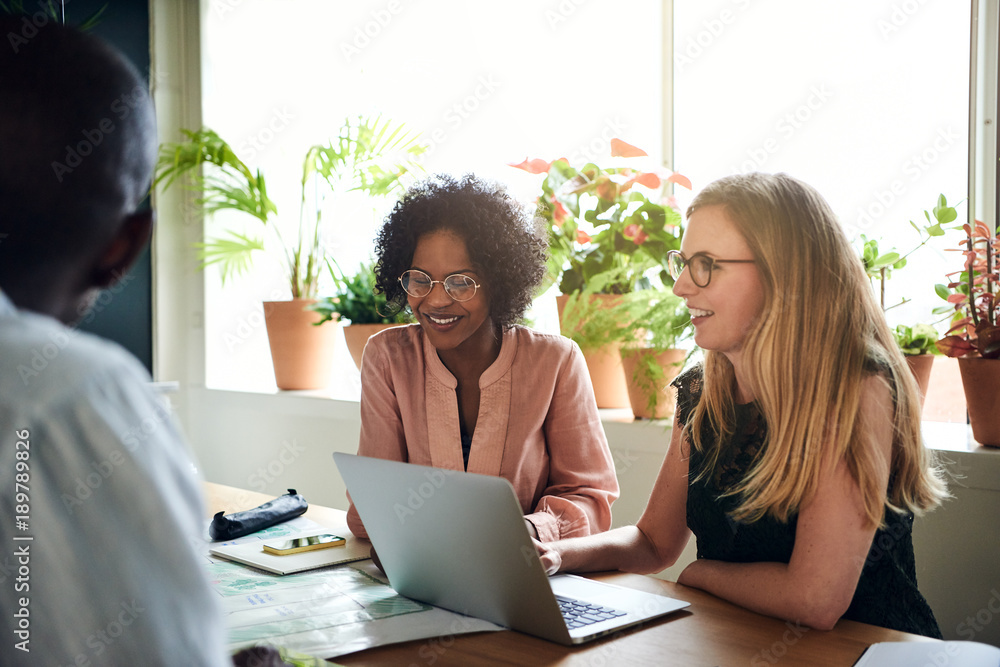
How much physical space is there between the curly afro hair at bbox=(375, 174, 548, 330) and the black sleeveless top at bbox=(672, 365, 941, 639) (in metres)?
0.64

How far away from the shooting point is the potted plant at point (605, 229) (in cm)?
238

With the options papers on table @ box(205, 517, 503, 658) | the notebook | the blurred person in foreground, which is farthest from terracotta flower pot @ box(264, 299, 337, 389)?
the blurred person in foreground

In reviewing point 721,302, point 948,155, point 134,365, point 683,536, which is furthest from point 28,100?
point 948,155

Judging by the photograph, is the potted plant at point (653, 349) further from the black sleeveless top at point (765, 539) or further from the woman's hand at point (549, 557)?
the woman's hand at point (549, 557)

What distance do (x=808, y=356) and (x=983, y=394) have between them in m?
0.74

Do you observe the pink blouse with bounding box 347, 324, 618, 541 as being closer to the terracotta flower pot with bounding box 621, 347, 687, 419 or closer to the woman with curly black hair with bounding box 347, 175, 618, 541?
the woman with curly black hair with bounding box 347, 175, 618, 541

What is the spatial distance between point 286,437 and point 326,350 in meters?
0.43

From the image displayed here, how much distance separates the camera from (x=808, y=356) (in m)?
1.38

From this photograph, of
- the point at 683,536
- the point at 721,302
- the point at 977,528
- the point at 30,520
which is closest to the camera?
the point at 30,520

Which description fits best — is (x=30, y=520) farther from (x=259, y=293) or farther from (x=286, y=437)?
(x=259, y=293)

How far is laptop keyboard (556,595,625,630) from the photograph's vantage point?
1.15 m

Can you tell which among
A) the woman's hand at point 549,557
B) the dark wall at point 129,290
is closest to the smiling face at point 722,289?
the woman's hand at point 549,557

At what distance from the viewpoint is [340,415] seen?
330 centimetres

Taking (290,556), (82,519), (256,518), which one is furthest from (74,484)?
(256,518)
